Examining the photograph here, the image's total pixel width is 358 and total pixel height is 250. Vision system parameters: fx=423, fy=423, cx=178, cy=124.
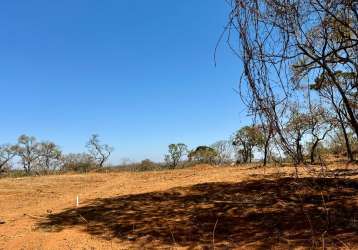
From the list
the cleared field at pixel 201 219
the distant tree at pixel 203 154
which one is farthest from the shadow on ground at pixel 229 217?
the distant tree at pixel 203 154

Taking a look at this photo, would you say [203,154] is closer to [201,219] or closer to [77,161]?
[77,161]

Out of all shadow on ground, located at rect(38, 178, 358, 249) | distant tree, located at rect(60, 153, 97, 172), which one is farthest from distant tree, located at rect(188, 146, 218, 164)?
shadow on ground, located at rect(38, 178, 358, 249)

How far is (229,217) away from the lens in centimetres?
635

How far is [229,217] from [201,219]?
1.40 feet

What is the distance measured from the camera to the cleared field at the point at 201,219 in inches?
198

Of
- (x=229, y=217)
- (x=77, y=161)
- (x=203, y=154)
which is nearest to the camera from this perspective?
(x=229, y=217)

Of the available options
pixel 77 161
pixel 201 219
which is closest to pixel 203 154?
pixel 77 161

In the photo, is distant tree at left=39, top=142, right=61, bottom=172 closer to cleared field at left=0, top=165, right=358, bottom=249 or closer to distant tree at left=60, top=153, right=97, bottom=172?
distant tree at left=60, top=153, right=97, bottom=172

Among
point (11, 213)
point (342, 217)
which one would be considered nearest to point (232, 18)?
point (342, 217)

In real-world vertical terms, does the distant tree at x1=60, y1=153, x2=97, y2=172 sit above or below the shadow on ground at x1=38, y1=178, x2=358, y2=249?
above

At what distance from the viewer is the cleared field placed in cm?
503

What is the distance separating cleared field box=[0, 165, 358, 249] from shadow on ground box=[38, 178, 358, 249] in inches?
0.4

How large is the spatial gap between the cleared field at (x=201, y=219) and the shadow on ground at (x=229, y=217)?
11mm

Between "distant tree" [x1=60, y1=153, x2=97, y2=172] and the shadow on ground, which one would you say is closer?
the shadow on ground
